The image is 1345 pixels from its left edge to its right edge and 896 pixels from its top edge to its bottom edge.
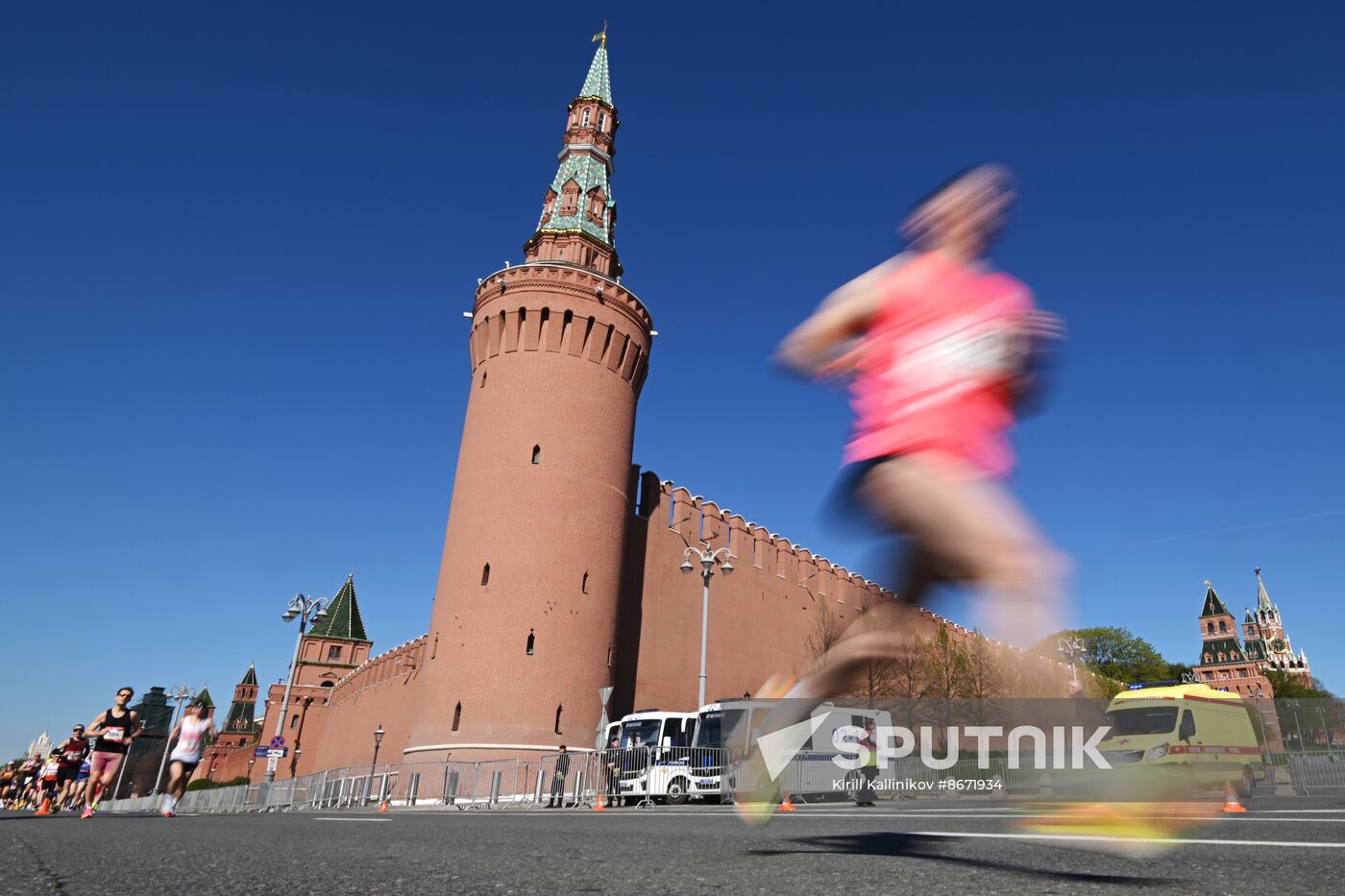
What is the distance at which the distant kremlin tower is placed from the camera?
97.6 metres

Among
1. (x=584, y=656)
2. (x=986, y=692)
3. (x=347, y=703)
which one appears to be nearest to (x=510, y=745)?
(x=584, y=656)

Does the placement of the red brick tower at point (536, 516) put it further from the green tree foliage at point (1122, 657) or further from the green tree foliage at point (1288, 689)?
the green tree foliage at point (1288, 689)

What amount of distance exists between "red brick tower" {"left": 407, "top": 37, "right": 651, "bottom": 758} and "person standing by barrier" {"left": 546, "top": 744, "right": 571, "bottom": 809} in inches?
115

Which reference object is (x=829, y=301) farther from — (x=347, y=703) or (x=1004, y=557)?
(x=347, y=703)

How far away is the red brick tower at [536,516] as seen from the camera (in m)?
24.3

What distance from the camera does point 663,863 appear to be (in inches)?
110

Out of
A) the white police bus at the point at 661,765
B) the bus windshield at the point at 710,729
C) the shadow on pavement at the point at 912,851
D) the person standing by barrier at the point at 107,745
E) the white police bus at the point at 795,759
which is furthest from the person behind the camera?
the bus windshield at the point at 710,729

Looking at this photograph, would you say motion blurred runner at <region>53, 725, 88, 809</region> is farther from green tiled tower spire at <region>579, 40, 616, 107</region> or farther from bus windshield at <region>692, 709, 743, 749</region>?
green tiled tower spire at <region>579, 40, 616, 107</region>

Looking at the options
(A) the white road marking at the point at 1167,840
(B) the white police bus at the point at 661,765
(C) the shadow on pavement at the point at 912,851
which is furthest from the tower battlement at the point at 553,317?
(A) the white road marking at the point at 1167,840

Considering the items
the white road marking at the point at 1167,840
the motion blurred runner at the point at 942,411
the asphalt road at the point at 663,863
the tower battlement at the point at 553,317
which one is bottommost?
the asphalt road at the point at 663,863

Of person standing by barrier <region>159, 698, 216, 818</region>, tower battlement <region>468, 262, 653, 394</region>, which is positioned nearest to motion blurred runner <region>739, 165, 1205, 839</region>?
person standing by barrier <region>159, 698, 216, 818</region>

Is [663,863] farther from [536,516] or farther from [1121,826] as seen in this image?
[536,516]

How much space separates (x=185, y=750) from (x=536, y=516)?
674 inches

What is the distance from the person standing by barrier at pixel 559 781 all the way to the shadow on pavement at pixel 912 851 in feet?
51.6
